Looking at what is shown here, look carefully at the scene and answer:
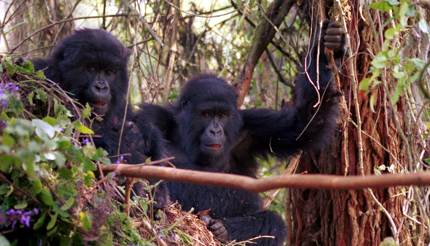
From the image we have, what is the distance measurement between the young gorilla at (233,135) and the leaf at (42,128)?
8.07 feet

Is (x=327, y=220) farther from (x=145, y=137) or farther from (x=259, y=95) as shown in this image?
(x=259, y=95)

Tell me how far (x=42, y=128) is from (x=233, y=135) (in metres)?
3.32

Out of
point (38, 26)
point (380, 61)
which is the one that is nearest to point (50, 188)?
point (380, 61)

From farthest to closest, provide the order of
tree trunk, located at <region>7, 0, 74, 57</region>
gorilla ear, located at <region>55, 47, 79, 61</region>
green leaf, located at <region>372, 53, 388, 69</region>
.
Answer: tree trunk, located at <region>7, 0, 74, 57</region> → gorilla ear, located at <region>55, 47, 79, 61</region> → green leaf, located at <region>372, 53, 388, 69</region>

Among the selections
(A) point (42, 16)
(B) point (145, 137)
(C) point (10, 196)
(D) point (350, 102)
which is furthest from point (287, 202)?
(C) point (10, 196)

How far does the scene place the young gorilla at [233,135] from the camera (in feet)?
15.8

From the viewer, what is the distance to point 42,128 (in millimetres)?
2047

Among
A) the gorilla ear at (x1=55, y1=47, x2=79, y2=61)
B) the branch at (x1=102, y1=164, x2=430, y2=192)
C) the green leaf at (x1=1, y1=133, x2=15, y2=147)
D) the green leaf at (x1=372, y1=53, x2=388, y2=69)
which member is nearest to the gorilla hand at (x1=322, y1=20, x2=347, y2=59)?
the gorilla ear at (x1=55, y1=47, x2=79, y2=61)

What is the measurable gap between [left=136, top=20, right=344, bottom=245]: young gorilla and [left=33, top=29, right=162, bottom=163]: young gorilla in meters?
0.27

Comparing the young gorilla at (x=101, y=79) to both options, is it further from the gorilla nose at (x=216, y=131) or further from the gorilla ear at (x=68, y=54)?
the gorilla nose at (x=216, y=131)

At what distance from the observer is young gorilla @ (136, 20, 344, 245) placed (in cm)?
483

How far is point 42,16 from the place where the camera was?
18.1ft

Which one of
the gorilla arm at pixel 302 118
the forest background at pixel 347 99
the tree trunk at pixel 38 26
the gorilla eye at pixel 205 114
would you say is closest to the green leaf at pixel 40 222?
the forest background at pixel 347 99

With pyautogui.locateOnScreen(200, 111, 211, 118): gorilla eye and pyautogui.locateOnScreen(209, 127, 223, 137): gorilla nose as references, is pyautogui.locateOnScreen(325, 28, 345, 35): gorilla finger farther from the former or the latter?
pyautogui.locateOnScreen(200, 111, 211, 118): gorilla eye
